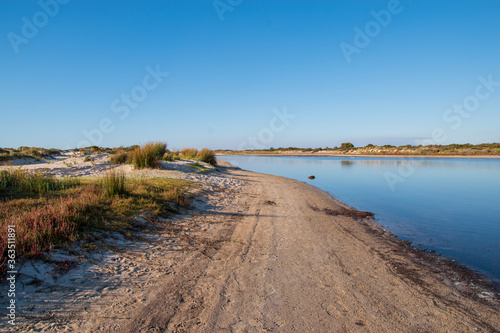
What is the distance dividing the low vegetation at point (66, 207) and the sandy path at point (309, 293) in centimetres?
218

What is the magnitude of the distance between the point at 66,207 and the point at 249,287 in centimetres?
400

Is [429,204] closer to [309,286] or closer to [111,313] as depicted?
[309,286]

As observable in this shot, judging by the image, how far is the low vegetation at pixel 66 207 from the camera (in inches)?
169

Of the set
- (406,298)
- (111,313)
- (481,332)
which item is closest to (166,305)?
(111,313)

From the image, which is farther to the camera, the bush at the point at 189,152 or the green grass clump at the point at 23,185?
the bush at the point at 189,152

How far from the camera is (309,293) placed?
3824mm

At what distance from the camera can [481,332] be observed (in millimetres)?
3141

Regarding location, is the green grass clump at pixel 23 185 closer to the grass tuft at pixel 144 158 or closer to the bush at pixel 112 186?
the bush at pixel 112 186

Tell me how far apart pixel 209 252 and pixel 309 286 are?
2104 millimetres

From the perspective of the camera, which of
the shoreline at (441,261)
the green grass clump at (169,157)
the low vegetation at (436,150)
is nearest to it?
the shoreline at (441,261)

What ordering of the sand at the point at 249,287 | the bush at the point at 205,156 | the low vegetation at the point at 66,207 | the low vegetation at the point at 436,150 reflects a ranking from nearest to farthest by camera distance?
the sand at the point at 249,287
the low vegetation at the point at 66,207
the bush at the point at 205,156
the low vegetation at the point at 436,150

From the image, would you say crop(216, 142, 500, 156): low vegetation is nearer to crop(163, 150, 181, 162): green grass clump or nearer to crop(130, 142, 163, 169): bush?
crop(163, 150, 181, 162): green grass clump

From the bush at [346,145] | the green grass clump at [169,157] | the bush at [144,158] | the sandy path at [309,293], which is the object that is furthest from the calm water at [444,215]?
the bush at [346,145]

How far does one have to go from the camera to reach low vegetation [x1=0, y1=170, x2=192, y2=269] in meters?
4.29
